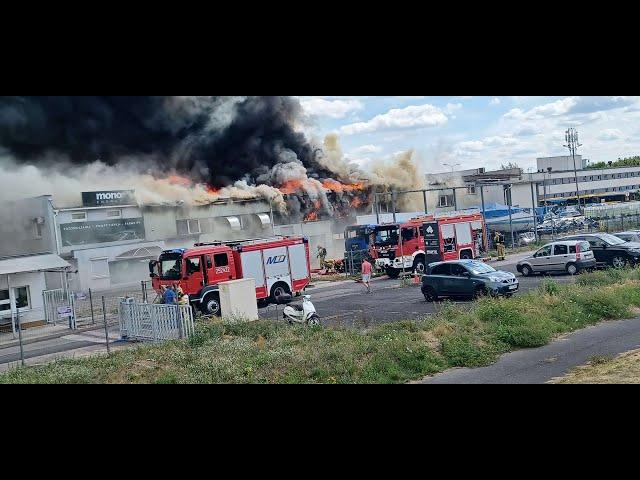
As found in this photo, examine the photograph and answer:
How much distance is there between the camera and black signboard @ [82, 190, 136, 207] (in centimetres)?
2800

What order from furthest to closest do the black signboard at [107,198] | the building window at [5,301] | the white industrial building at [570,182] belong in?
the white industrial building at [570,182] → the black signboard at [107,198] → the building window at [5,301]

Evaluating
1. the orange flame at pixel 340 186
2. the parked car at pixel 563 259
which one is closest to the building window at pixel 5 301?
the parked car at pixel 563 259

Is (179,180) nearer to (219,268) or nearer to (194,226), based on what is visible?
(194,226)

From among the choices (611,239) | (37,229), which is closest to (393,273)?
(611,239)

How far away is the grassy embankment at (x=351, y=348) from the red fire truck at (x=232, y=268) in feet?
11.4

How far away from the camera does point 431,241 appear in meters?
23.3

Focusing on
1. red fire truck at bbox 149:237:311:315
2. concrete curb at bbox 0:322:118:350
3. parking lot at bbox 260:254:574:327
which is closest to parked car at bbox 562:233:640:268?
parking lot at bbox 260:254:574:327

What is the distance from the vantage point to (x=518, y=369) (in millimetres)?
9461

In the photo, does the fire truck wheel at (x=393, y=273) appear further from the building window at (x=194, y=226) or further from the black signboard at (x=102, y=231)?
the building window at (x=194, y=226)

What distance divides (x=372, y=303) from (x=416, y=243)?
21.9 ft

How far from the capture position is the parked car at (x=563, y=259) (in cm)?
Result: 1856
